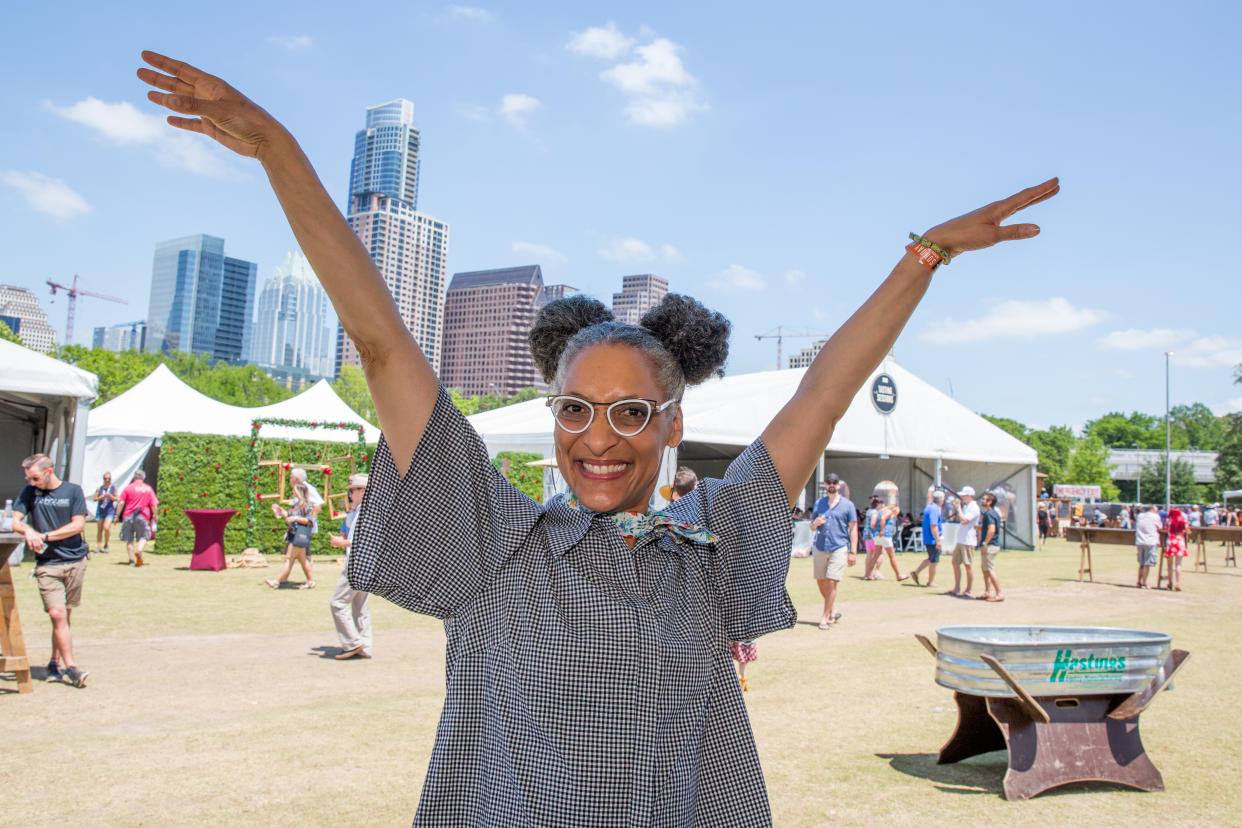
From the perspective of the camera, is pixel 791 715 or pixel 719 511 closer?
pixel 719 511

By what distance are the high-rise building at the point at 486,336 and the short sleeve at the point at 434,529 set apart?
367ft

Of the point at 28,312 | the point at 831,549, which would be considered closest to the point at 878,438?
the point at 831,549

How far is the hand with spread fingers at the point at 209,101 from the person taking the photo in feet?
4.34

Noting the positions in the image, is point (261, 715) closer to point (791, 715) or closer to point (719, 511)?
point (791, 715)

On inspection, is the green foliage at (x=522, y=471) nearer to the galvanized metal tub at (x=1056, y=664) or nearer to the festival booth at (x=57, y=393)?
the festival booth at (x=57, y=393)

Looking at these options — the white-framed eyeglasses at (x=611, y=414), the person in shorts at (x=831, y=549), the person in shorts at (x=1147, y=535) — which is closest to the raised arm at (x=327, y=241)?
the white-framed eyeglasses at (x=611, y=414)

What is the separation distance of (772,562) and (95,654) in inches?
346

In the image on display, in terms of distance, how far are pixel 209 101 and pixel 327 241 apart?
27cm

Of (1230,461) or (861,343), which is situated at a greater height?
(1230,461)

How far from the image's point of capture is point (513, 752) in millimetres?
1346

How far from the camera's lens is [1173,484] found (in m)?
68.1

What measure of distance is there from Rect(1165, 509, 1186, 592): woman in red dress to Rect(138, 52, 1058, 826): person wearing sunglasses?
18296 millimetres

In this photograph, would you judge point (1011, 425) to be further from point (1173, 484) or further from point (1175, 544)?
point (1175, 544)

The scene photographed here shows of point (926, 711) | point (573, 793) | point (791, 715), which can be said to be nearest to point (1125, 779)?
point (926, 711)
